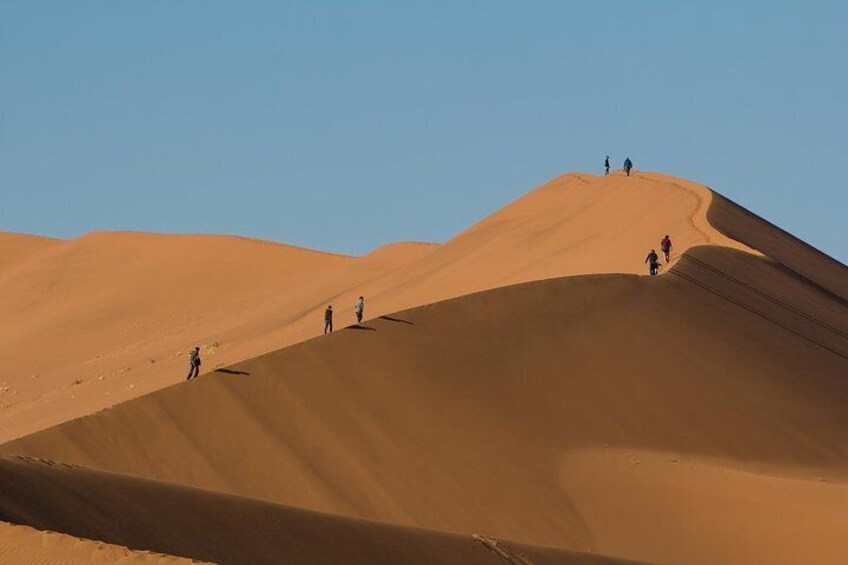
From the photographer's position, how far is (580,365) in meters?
28.8

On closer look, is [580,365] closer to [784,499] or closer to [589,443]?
[589,443]

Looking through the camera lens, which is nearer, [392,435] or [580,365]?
[392,435]

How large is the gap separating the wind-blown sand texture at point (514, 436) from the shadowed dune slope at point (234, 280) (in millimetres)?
1209

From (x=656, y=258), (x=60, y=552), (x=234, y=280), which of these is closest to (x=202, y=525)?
(x=60, y=552)

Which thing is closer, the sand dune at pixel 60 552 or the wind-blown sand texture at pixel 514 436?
the sand dune at pixel 60 552

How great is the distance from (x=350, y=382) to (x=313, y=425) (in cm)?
133

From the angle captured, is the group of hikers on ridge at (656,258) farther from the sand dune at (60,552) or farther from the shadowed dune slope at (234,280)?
the sand dune at (60,552)

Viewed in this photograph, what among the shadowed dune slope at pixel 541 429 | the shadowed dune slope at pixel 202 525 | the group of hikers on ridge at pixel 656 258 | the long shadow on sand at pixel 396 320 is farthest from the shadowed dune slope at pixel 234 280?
the shadowed dune slope at pixel 202 525

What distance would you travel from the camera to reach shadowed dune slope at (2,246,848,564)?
79.7 feet

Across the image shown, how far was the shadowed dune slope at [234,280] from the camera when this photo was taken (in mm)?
39594

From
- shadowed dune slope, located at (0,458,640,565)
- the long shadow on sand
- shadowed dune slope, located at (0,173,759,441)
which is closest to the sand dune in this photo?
shadowed dune slope, located at (0,458,640,565)

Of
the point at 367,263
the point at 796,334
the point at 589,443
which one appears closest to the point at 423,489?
the point at 589,443

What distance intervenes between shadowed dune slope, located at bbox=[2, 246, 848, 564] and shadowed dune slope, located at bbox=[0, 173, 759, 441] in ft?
18.3

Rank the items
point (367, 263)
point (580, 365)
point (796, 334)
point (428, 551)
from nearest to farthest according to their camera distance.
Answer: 1. point (428, 551)
2. point (580, 365)
3. point (796, 334)
4. point (367, 263)
